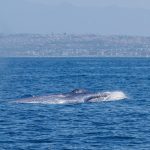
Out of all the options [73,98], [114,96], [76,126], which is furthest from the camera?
[114,96]

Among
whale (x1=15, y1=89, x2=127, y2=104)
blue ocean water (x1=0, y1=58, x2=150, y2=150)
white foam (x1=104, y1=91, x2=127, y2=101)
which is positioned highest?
blue ocean water (x1=0, y1=58, x2=150, y2=150)

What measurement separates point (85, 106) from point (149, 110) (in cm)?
484

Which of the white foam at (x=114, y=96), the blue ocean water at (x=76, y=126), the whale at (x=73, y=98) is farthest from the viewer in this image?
the white foam at (x=114, y=96)

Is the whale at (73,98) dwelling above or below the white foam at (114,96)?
above

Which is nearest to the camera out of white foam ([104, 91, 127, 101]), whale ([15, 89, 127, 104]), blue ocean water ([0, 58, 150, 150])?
blue ocean water ([0, 58, 150, 150])

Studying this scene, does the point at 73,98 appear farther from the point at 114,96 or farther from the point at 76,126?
the point at 76,126

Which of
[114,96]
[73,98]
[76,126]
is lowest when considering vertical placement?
[114,96]

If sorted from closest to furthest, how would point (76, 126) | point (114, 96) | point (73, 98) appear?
point (76, 126), point (73, 98), point (114, 96)

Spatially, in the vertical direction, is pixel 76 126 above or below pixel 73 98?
above

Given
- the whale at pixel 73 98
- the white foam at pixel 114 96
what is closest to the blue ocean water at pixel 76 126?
the white foam at pixel 114 96

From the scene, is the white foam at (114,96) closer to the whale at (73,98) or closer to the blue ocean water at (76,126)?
the whale at (73,98)

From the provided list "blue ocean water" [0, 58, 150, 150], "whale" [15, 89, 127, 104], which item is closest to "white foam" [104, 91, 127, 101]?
"whale" [15, 89, 127, 104]

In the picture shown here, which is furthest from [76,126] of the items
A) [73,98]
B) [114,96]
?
[114,96]

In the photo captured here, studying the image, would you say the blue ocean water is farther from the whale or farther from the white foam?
the whale
